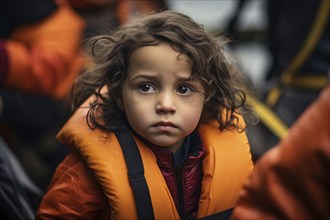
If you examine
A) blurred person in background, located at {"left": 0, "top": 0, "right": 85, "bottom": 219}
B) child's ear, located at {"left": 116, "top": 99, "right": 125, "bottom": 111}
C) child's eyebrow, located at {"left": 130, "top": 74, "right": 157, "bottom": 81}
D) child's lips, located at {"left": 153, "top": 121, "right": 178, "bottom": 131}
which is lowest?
blurred person in background, located at {"left": 0, "top": 0, "right": 85, "bottom": 219}

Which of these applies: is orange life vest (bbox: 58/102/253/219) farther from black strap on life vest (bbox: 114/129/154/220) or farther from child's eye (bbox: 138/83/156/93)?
child's eye (bbox: 138/83/156/93)

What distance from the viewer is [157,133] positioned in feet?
4.20

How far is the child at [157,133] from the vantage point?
4.18ft

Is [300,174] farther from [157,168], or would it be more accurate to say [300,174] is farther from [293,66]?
[293,66]

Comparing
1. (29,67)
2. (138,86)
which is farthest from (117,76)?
(29,67)

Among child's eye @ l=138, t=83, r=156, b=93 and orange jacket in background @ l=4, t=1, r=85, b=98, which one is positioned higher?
child's eye @ l=138, t=83, r=156, b=93

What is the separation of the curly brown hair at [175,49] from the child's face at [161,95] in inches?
0.8

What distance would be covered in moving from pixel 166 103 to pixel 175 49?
102 mm

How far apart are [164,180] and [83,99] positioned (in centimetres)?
32

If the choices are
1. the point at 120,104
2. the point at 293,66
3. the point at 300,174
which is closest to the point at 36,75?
the point at 293,66

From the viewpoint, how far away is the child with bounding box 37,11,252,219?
50.2 inches

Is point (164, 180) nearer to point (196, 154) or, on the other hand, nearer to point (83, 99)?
point (196, 154)

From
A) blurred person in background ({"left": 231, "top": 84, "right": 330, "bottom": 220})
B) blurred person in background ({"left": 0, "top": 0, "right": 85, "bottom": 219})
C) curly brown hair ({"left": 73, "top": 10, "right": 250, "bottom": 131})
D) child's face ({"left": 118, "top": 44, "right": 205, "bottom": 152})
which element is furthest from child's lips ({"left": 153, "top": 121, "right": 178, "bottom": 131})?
blurred person in background ({"left": 0, "top": 0, "right": 85, "bottom": 219})

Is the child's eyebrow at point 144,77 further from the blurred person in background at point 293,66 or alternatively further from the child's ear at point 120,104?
the blurred person in background at point 293,66
